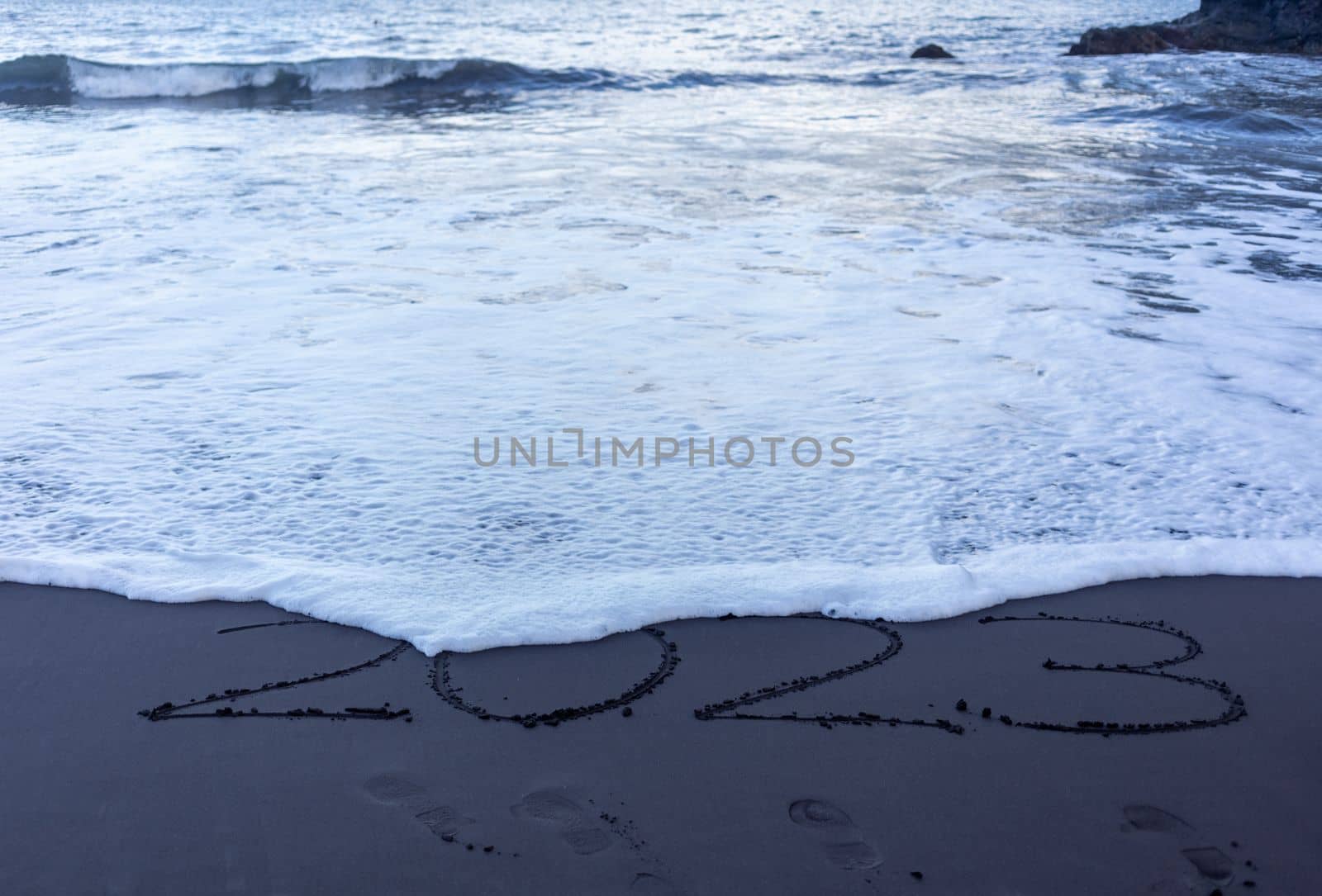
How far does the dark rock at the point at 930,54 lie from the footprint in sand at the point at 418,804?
22538 millimetres

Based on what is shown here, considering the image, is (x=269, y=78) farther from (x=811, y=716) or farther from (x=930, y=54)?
(x=811, y=716)

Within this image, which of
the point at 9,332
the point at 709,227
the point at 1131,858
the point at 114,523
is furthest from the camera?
the point at 709,227

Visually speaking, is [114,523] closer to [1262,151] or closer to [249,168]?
[249,168]

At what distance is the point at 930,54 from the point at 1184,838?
22.5m

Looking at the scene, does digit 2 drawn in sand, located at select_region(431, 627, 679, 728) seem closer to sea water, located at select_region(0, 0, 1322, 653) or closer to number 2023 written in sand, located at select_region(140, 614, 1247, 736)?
number 2023 written in sand, located at select_region(140, 614, 1247, 736)

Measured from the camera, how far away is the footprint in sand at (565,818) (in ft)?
7.07

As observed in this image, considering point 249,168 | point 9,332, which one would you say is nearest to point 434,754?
point 9,332

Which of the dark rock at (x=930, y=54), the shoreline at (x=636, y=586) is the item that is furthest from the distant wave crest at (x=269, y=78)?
the shoreline at (x=636, y=586)

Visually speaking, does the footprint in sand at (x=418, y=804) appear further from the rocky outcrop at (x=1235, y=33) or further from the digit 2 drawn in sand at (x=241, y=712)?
the rocky outcrop at (x=1235, y=33)

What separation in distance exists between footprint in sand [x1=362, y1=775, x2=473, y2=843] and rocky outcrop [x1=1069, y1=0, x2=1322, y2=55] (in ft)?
77.0

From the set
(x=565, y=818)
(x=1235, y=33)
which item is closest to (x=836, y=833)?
(x=565, y=818)

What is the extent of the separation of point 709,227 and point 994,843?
5.97 metres

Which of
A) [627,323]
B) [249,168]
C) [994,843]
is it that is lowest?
[994,843]

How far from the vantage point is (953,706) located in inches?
102
